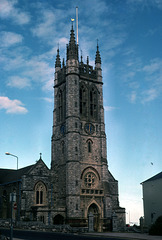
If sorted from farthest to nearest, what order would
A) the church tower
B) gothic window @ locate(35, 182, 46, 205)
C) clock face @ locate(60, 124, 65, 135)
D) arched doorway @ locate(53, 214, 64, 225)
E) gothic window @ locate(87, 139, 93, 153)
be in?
clock face @ locate(60, 124, 65, 135) → gothic window @ locate(87, 139, 93, 153) → the church tower → gothic window @ locate(35, 182, 46, 205) → arched doorway @ locate(53, 214, 64, 225)

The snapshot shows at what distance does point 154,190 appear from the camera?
5341 cm

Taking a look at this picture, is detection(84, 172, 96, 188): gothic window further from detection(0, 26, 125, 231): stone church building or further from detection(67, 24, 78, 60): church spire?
detection(67, 24, 78, 60): church spire

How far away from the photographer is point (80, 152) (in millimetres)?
63219

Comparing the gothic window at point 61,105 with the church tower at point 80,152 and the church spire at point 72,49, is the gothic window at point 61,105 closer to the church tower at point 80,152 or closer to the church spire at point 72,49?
the church tower at point 80,152

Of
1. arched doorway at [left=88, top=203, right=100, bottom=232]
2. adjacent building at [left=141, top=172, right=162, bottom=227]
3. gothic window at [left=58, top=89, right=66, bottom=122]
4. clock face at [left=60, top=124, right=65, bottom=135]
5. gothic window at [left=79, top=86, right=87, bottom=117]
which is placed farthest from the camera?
gothic window at [left=58, top=89, right=66, bottom=122]

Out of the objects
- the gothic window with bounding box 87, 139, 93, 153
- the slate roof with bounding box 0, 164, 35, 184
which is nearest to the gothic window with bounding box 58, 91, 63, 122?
the gothic window with bounding box 87, 139, 93, 153

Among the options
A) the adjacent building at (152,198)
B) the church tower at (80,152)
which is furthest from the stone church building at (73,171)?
the adjacent building at (152,198)

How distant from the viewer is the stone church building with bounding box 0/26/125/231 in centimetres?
5734

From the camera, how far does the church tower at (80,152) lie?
5909 cm

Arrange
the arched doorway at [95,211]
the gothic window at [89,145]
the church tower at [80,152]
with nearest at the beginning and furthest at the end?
the church tower at [80,152]
the arched doorway at [95,211]
the gothic window at [89,145]

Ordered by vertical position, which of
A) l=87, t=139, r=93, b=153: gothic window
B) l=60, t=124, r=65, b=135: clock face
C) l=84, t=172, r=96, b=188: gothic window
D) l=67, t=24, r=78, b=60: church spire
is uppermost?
l=67, t=24, r=78, b=60: church spire

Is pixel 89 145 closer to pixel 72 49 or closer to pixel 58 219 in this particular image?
pixel 58 219

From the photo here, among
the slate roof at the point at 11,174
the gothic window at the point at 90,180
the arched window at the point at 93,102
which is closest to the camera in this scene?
the slate roof at the point at 11,174

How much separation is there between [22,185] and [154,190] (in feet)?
78.6
